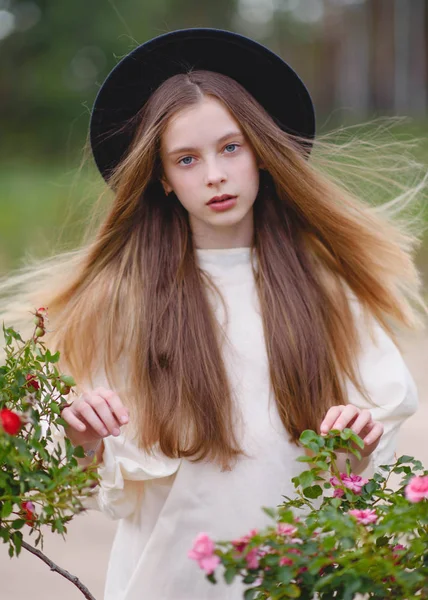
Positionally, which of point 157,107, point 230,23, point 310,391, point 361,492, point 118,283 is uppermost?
point 230,23

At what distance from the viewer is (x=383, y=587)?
4.65 feet

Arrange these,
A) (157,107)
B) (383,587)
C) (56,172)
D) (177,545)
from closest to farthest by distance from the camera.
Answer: (383,587), (177,545), (157,107), (56,172)

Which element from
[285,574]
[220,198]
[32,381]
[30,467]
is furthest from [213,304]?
[285,574]

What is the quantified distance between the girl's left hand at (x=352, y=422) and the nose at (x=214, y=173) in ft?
2.07

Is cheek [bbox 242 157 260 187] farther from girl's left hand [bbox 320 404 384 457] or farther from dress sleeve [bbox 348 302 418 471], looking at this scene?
girl's left hand [bbox 320 404 384 457]

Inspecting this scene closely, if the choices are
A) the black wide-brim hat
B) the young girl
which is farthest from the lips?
the black wide-brim hat

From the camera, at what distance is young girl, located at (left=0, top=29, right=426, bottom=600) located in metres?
2.36

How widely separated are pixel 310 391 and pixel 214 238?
448 mm

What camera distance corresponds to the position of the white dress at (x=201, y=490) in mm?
2346

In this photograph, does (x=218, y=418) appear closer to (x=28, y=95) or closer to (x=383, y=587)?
(x=383, y=587)

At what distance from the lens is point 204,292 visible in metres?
2.54

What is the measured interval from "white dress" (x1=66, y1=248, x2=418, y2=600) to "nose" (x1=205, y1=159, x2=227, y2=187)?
430mm

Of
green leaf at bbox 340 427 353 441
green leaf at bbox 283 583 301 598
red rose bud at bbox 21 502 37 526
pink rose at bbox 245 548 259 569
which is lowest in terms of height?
green leaf at bbox 283 583 301 598

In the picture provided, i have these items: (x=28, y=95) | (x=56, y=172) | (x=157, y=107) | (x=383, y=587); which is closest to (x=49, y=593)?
(x=157, y=107)
